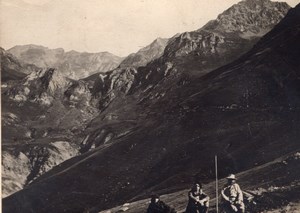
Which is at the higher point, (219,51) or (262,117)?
(219,51)

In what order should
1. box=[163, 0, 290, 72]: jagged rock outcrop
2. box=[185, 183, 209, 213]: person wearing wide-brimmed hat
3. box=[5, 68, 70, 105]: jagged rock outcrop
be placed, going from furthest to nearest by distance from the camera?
box=[5, 68, 70, 105]: jagged rock outcrop, box=[163, 0, 290, 72]: jagged rock outcrop, box=[185, 183, 209, 213]: person wearing wide-brimmed hat

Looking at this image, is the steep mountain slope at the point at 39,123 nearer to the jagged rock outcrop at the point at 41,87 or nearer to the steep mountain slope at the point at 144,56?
the jagged rock outcrop at the point at 41,87

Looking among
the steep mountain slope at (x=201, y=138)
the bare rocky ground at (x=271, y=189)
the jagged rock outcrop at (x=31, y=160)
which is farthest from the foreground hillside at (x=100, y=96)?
the bare rocky ground at (x=271, y=189)

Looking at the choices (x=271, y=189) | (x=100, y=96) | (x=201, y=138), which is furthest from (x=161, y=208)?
(x=100, y=96)

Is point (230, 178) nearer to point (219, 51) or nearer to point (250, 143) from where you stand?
point (250, 143)

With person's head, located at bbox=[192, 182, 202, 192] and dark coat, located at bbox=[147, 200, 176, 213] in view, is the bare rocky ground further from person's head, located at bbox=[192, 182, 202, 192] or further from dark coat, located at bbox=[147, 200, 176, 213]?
dark coat, located at bbox=[147, 200, 176, 213]

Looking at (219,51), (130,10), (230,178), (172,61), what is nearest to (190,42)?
(172,61)

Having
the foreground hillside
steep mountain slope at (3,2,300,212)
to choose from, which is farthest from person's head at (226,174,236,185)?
the foreground hillside
